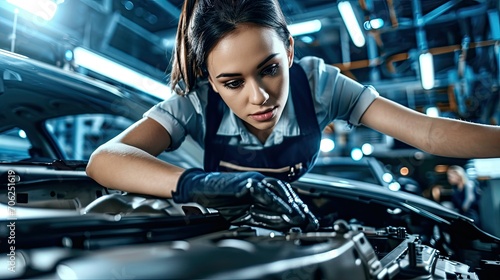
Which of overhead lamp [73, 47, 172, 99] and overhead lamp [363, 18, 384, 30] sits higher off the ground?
overhead lamp [363, 18, 384, 30]

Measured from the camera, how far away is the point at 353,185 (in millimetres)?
1247

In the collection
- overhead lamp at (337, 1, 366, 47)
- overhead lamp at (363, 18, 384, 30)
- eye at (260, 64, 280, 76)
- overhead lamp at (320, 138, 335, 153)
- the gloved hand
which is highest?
overhead lamp at (337, 1, 366, 47)

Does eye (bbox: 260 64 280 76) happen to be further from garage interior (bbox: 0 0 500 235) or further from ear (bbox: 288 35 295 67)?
garage interior (bbox: 0 0 500 235)

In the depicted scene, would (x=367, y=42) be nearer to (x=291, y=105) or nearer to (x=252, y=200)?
(x=291, y=105)

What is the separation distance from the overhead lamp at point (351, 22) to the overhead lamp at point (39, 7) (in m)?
1.38

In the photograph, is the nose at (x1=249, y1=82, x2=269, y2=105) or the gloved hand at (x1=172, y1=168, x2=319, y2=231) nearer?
the gloved hand at (x1=172, y1=168, x2=319, y2=231)

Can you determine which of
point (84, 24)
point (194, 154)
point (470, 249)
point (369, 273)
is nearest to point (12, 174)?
point (194, 154)

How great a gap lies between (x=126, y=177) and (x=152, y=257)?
41 centimetres

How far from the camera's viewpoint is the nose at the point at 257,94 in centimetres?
71

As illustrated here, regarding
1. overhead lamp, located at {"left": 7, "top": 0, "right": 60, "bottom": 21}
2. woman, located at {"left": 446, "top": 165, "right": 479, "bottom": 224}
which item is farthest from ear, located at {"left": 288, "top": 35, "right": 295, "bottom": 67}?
woman, located at {"left": 446, "top": 165, "right": 479, "bottom": 224}

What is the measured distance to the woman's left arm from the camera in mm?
760

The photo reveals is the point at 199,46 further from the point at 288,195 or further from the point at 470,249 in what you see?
the point at 470,249

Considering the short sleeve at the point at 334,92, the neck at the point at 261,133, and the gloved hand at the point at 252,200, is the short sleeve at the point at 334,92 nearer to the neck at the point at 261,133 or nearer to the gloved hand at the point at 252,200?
the neck at the point at 261,133

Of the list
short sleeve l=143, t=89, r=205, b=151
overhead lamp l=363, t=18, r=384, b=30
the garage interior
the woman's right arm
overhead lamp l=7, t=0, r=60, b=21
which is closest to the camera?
the woman's right arm
